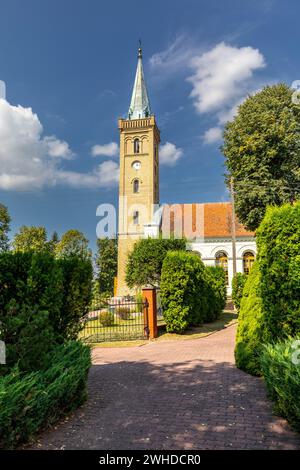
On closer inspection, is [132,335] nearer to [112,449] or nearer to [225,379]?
[225,379]

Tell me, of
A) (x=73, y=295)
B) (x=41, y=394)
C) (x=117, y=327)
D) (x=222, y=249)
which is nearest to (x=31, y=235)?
(x=222, y=249)

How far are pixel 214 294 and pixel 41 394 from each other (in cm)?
1498

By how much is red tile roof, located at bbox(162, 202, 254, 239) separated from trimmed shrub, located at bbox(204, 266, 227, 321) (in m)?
12.2

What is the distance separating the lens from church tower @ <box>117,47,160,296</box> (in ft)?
124

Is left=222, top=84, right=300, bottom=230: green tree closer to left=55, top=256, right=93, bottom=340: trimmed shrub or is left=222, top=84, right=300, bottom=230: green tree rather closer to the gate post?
the gate post

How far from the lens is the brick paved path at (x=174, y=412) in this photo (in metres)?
3.94

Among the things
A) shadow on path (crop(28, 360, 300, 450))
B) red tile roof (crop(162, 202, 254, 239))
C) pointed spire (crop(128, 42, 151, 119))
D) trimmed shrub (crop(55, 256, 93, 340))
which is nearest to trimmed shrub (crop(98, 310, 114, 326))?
shadow on path (crop(28, 360, 300, 450))

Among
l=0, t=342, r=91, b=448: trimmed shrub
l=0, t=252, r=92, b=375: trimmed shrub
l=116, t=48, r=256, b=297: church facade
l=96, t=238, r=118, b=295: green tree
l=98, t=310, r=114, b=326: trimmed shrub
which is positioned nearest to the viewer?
l=0, t=342, r=91, b=448: trimmed shrub

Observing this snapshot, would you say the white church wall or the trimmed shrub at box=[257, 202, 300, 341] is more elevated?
the white church wall

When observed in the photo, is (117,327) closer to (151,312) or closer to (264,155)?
(151,312)

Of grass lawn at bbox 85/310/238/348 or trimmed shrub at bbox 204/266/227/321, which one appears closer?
grass lawn at bbox 85/310/238/348

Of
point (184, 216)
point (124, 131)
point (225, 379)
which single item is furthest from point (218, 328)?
point (124, 131)

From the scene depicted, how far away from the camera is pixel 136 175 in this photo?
39375mm

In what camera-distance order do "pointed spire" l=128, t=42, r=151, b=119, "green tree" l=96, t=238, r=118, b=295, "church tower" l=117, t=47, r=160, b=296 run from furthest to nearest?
"green tree" l=96, t=238, r=118, b=295 < "pointed spire" l=128, t=42, r=151, b=119 < "church tower" l=117, t=47, r=160, b=296
